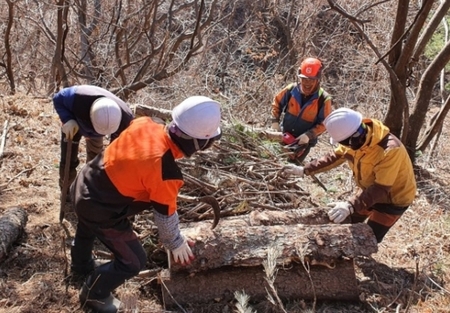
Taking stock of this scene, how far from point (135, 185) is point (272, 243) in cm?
113

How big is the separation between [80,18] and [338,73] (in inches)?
251

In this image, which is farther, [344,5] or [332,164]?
[344,5]

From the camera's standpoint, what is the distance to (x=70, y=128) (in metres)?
3.48

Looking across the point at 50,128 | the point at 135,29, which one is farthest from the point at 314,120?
the point at 135,29

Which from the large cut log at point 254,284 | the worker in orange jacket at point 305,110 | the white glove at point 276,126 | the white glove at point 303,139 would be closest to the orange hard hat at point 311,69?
the worker in orange jacket at point 305,110

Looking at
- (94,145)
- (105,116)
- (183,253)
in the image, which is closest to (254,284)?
(183,253)

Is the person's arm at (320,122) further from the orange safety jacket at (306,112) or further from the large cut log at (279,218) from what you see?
the large cut log at (279,218)

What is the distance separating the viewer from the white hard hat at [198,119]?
277 cm

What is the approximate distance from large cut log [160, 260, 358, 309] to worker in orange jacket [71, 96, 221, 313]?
32 centimetres

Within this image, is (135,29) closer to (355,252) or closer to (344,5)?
(344,5)

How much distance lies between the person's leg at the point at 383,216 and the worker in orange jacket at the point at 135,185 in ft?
5.90

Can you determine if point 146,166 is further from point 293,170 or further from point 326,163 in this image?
point 326,163

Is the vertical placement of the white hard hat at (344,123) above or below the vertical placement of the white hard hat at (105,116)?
above

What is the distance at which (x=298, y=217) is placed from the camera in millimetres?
4059
